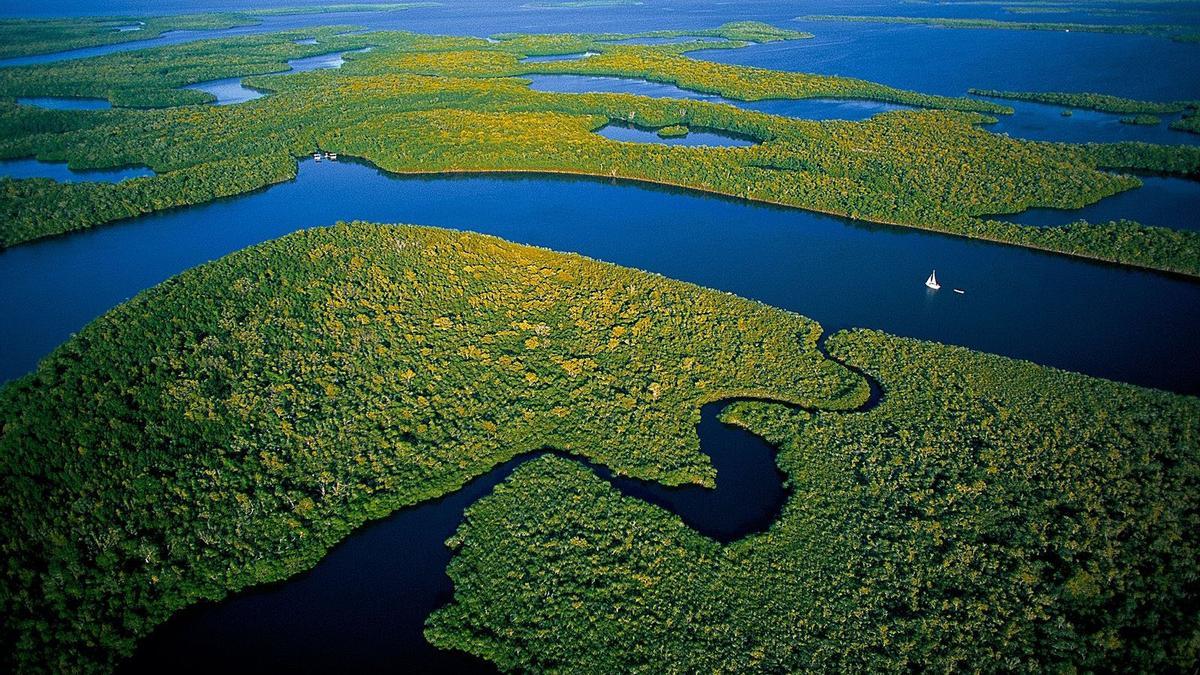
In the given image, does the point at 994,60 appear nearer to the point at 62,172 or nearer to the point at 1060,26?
the point at 1060,26

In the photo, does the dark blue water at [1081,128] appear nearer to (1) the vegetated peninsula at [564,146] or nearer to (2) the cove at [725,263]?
(1) the vegetated peninsula at [564,146]

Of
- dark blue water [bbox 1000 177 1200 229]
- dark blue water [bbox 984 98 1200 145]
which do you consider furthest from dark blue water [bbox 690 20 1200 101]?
dark blue water [bbox 1000 177 1200 229]

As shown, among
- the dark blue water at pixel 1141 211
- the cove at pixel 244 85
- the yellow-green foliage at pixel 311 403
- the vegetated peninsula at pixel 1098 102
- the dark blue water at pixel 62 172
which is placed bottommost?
the yellow-green foliage at pixel 311 403

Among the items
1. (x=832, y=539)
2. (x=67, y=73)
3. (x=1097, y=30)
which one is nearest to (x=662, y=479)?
(x=832, y=539)

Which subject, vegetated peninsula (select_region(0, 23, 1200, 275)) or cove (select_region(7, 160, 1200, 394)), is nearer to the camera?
cove (select_region(7, 160, 1200, 394))

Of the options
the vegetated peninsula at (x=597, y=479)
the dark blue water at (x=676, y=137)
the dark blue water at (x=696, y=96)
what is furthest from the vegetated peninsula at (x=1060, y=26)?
the vegetated peninsula at (x=597, y=479)

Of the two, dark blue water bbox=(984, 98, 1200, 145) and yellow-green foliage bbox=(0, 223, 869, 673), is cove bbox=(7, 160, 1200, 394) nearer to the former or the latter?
yellow-green foliage bbox=(0, 223, 869, 673)
